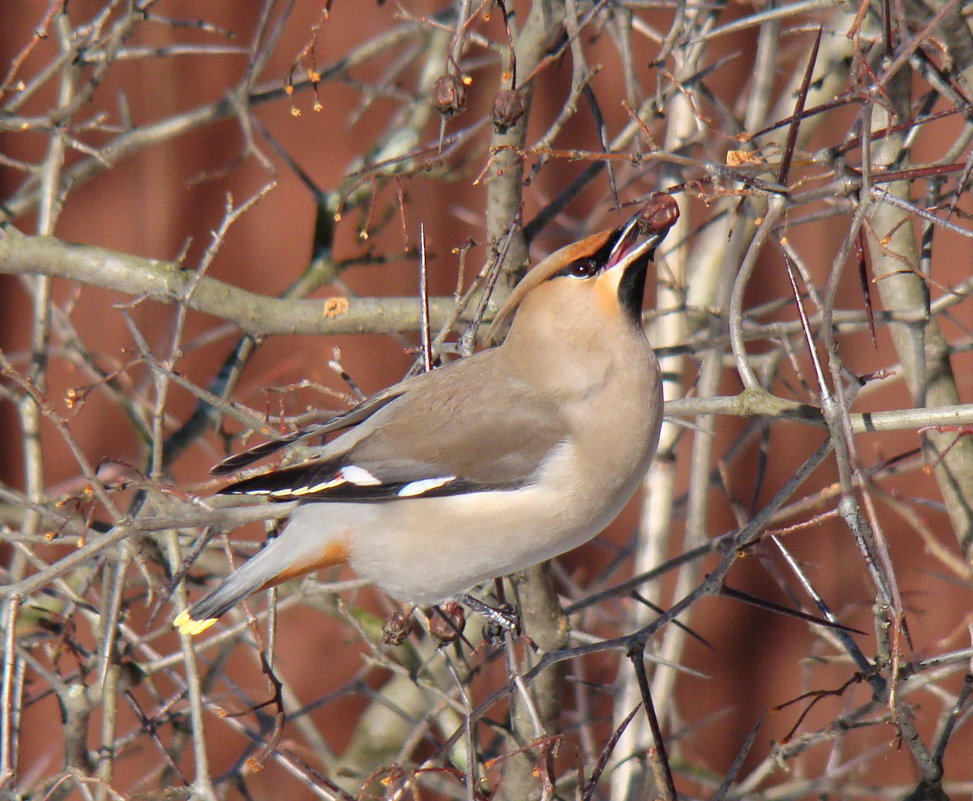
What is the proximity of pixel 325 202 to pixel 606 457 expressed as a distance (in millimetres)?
1661

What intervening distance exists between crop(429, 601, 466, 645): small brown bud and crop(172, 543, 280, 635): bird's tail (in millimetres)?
367

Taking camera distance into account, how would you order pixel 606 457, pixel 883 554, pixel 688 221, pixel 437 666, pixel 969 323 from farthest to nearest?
pixel 969 323 → pixel 437 666 → pixel 688 221 → pixel 606 457 → pixel 883 554

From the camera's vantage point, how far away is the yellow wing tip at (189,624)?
250cm

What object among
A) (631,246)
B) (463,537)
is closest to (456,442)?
(463,537)

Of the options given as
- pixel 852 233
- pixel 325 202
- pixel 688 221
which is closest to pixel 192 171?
pixel 325 202

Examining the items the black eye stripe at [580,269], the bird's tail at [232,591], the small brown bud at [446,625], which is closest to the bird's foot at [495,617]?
the small brown bud at [446,625]

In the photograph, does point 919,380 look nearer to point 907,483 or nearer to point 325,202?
point 907,483

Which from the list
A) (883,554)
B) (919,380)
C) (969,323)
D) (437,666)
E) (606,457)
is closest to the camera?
(883,554)

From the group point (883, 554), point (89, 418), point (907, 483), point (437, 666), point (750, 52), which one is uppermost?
point (750, 52)

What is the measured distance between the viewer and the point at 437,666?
402cm

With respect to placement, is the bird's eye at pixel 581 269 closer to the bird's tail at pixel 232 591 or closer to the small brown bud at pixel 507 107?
the small brown bud at pixel 507 107

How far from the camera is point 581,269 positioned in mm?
2580

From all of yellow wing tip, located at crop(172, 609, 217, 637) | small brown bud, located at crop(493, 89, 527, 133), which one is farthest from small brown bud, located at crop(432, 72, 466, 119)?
yellow wing tip, located at crop(172, 609, 217, 637)

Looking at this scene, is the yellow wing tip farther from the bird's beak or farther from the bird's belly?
the bird's beak
